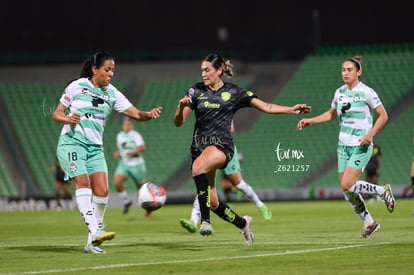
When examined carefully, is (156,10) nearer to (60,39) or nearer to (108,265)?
(60,39)

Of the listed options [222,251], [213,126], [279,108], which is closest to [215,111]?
[213,126]

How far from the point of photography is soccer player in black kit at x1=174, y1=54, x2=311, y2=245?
1179cm

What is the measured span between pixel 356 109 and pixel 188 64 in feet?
83.9

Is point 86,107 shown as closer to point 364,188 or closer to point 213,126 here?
point 213,126

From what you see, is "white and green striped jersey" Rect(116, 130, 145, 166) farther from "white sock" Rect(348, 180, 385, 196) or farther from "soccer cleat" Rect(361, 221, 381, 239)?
"soccer cleat" Rect(361, 221, 381, 239)

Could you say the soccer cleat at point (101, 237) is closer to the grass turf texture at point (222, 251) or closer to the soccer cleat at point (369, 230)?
the grass turf texture at point (222, 251)

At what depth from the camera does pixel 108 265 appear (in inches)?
379

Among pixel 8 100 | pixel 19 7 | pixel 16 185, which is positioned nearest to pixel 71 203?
pixel 16 185

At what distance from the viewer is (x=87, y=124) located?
11.8m

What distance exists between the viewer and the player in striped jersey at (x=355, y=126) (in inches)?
540

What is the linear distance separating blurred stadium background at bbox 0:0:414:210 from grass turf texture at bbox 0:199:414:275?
1713cm

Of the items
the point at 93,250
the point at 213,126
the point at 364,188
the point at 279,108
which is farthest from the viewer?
the point at 364,188

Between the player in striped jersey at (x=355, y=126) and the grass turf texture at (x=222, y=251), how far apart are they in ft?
2.13

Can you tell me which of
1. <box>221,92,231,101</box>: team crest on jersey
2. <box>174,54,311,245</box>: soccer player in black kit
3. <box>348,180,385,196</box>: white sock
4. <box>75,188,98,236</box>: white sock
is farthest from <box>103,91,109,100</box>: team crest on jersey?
<box>348,180,385,196</box>: white sock
